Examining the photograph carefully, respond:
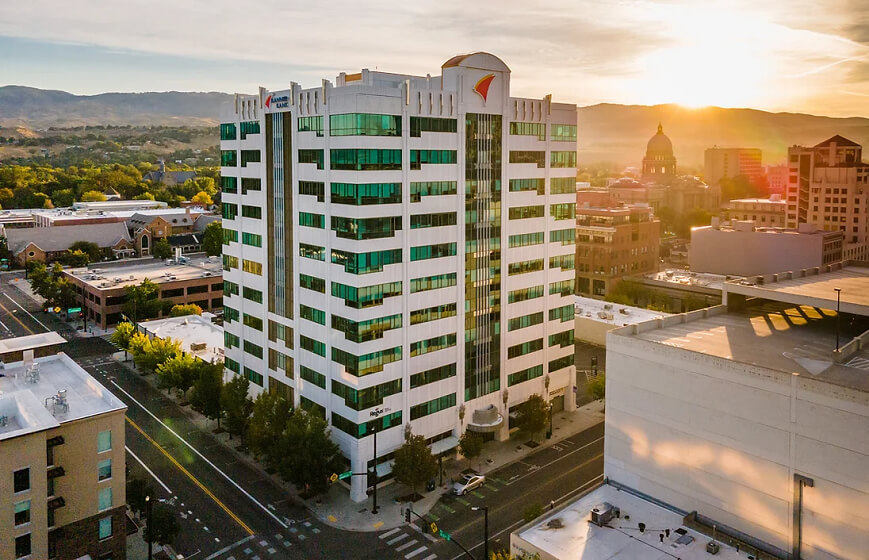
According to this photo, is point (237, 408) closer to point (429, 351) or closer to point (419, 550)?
point (429, 351)

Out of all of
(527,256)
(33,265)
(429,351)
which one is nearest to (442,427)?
(429,351)

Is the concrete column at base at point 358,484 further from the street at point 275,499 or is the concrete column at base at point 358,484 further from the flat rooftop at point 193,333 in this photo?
the flat rooftop at point 193,333

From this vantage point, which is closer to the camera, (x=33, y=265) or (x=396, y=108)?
(x=396, y=108)

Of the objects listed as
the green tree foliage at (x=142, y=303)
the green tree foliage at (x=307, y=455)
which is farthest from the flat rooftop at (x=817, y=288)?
the green tree foliage at (x=142, y=303)

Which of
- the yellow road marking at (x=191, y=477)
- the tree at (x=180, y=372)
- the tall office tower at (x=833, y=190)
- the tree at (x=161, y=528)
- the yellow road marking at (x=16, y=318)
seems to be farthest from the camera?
the tall office tower at (x=833, y=190)

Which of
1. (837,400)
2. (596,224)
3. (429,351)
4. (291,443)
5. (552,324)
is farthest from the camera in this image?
(596,224)

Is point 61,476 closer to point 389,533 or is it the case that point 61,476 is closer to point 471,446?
point 389,533
